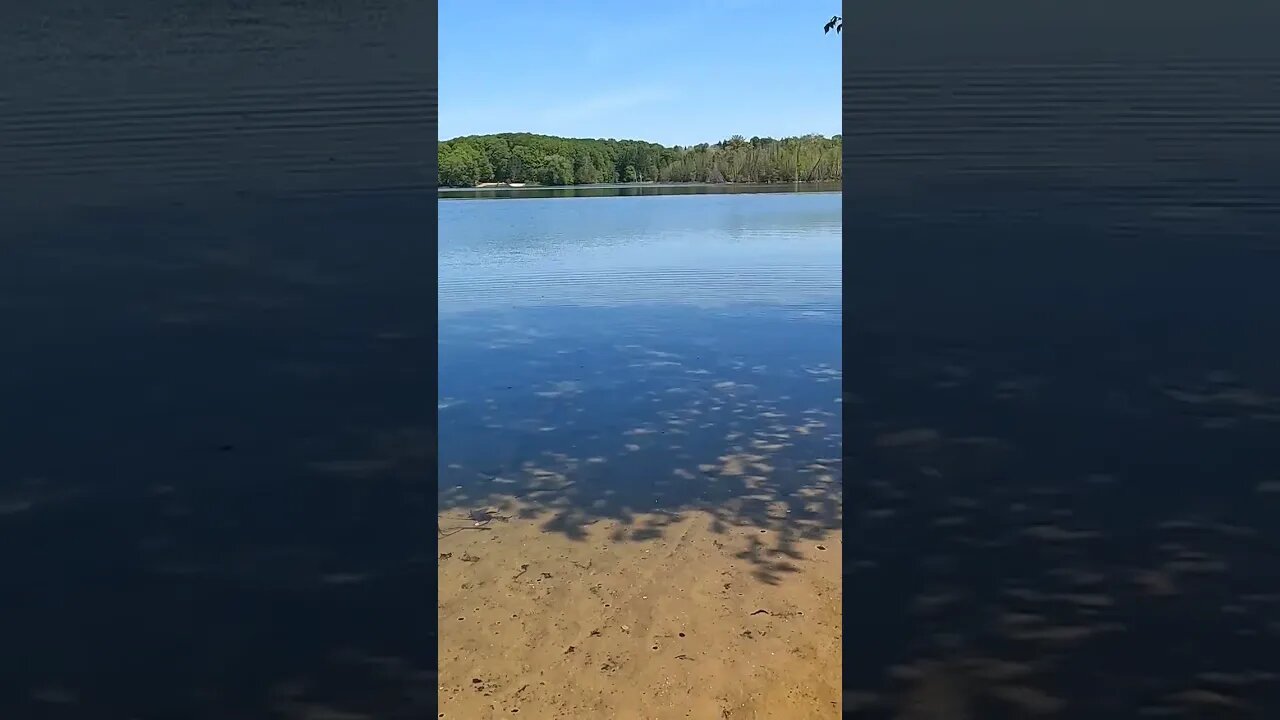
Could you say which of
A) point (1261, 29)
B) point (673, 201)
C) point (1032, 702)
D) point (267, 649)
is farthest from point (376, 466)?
point (673, 201)

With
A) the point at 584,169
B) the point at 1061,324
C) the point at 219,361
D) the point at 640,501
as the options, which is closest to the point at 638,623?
the point at 640,501

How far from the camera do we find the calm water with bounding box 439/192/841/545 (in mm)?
4945

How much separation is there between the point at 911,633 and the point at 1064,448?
96 cm

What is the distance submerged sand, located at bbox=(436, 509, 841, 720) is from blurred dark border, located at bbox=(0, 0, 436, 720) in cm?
59

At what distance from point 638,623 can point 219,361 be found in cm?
184

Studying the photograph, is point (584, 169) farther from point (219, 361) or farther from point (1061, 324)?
point (1061, 324)

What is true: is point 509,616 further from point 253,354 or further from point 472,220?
point 472,220

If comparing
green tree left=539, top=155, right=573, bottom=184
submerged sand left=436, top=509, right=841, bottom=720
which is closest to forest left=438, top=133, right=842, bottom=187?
green tree left=539, top=155, right=573, bottom=184

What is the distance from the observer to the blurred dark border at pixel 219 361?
2740 mm

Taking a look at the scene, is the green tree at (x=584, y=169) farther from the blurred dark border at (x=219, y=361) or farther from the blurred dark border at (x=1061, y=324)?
the blurred dark border at (x=1061, y=324)

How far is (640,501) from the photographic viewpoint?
15.7ft

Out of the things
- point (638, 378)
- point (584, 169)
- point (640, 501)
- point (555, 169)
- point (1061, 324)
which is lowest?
point (640, 501)

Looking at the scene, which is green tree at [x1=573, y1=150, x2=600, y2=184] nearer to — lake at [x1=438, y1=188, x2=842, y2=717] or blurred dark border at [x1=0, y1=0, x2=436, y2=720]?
lake at [x1=438, y1=188, x2=842, y2=717]

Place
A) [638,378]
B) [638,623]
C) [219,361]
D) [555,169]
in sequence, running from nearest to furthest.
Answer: [219,361] < [638,623] < [638,378] < [555,169]
